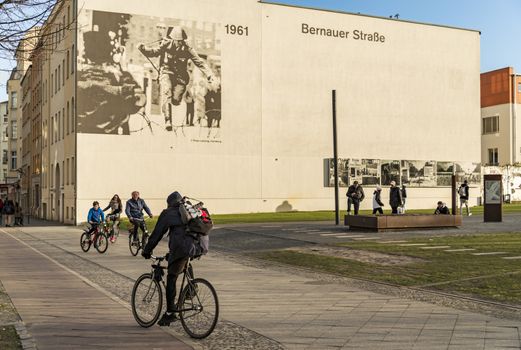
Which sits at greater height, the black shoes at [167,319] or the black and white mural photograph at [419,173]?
the black and white mural photograph at [419,173]

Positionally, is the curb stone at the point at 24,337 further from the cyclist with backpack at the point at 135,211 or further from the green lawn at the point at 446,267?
the cyclist with backpack at the point at 135,211

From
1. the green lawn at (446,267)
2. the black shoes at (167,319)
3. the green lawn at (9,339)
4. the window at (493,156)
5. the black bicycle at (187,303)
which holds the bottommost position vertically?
the green lawn at (446,267)

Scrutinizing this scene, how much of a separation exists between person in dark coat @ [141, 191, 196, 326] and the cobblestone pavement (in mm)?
593

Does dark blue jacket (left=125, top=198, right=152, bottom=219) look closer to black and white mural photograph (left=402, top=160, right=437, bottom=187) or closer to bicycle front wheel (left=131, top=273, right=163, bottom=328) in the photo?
bicycle front wheel (left=131, top=273, right=163, bottom=328)

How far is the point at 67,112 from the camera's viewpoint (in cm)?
4669

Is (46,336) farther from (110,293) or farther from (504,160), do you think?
(504,160)

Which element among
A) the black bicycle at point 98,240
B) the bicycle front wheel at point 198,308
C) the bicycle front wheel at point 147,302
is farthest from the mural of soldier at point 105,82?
the bicycle front wheel at point 198,308

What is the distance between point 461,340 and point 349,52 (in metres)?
45.0

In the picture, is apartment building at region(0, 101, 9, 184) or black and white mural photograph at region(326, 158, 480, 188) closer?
black and white mural photograph at region(326, 158, 480, 188)

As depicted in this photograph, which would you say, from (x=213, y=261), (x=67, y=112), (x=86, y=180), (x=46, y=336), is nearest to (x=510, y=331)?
(x=46, y=336)

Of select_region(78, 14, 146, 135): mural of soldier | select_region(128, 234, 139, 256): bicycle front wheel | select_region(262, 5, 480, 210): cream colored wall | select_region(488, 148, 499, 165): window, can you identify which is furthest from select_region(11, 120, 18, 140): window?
select_region(128, 234, 139, 256): bicycle front wheel

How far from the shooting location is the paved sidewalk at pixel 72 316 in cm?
696

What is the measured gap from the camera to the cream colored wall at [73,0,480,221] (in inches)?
1686

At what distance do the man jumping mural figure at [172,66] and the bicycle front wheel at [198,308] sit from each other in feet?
119
